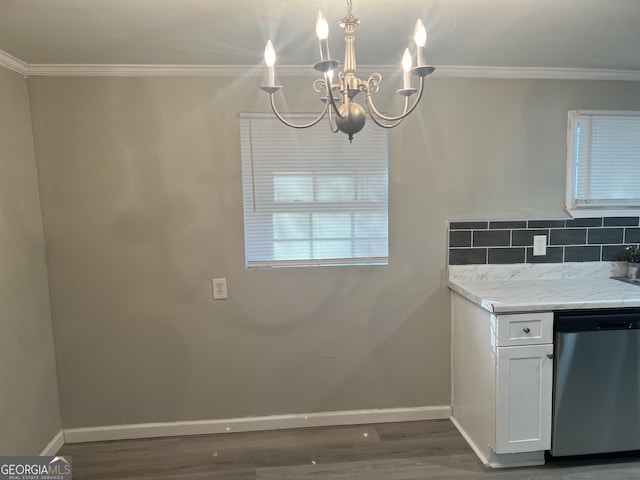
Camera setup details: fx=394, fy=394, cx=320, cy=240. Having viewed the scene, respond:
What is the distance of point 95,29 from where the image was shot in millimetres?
1784

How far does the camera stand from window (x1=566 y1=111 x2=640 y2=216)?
2514 mm

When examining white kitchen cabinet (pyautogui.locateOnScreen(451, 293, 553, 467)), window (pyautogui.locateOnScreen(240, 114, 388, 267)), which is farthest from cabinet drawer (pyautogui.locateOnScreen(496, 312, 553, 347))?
window (pyautogui.locateOnScreen(240, 114, 388, 267))

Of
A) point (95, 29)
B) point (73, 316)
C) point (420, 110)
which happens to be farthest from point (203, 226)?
point (420, 110)

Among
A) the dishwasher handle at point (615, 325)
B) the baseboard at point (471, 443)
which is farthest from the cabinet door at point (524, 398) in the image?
the dishwasher handle at point (615, 325)

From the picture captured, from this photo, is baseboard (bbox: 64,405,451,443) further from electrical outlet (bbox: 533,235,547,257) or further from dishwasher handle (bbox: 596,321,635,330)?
electrical outlet (bbox: 533,235,547,257)

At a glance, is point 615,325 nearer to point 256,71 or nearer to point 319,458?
point 319,458

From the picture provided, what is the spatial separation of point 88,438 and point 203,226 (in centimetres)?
152

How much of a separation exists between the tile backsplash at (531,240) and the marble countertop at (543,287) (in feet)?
0.18

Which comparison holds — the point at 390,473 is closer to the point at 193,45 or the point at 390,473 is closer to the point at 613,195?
the point at 613,195

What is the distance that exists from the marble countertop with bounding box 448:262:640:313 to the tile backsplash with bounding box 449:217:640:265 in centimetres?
5

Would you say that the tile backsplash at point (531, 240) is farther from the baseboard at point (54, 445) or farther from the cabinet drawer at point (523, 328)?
the baseboard at point (54, 445)

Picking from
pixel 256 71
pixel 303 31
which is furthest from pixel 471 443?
pixel 256 71

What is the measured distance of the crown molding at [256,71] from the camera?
2.22 metres

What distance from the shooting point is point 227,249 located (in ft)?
7.96
